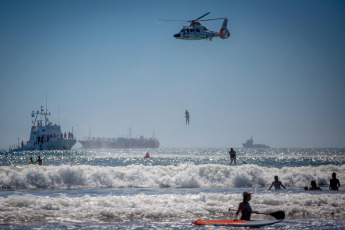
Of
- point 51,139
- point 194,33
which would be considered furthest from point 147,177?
point 51,139

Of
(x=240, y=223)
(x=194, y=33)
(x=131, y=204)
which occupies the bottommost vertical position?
(x=240, y=223)

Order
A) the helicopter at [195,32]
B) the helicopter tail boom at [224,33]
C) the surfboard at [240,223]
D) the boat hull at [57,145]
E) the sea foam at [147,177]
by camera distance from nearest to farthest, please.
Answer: the surfboard at [240,223], the sea foam at [147,177], the helicopter at [195,32], the helicopter tail boom at [224,33], the boat hull at [57,145]

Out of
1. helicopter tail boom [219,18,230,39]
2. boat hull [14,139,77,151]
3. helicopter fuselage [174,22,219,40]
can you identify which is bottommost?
boat hull [14,139,77,151]

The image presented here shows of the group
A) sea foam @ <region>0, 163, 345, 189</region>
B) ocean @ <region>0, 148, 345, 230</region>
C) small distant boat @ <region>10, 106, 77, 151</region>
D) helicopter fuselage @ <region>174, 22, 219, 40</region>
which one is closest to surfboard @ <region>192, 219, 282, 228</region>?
ocean @ <region>0, 148, 345, 230</region>

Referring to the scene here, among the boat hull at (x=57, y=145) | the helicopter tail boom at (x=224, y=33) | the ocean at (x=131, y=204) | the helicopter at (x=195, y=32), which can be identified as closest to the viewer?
the ocean at (x=131, y=204)

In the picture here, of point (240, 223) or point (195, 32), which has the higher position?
point (195, 32)

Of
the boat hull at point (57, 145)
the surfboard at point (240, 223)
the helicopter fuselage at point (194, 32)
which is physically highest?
the helicopter fuselage at point (194, 32)

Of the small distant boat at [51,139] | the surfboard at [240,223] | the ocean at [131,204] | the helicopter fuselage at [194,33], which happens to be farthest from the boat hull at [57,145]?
the surfboard at [240,223]

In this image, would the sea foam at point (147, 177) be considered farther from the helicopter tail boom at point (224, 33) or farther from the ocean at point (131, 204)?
the helicopter tail boom at point (224, 33)

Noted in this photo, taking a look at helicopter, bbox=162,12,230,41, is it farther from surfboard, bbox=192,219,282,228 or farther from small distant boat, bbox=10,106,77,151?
small distant boat, bbox=10,106,77,151

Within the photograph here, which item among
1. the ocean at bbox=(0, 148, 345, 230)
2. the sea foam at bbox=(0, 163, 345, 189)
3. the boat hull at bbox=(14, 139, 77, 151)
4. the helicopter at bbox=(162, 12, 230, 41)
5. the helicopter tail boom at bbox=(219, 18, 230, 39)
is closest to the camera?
the ocean at bbox=(0, 148, 345, 230)

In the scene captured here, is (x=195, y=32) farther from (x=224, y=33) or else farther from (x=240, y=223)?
(x=240, y=223)

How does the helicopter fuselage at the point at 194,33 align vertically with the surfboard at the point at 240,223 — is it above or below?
above
